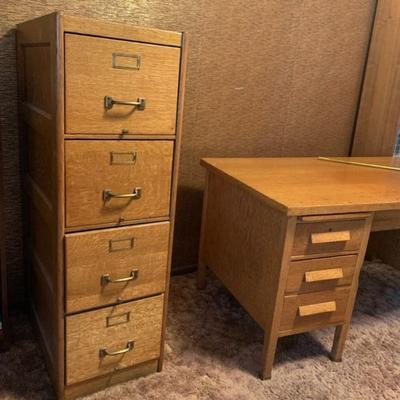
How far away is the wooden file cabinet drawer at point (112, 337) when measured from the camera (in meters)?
1.23

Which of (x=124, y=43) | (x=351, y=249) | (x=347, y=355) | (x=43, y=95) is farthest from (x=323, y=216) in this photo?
(x=43, y=95)

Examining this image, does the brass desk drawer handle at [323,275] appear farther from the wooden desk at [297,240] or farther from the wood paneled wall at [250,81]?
the wood paneled wall at [250,81]

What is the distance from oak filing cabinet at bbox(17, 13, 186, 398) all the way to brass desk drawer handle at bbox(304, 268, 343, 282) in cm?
47

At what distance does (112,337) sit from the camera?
128 centimetres

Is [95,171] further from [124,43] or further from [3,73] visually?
[3,73]

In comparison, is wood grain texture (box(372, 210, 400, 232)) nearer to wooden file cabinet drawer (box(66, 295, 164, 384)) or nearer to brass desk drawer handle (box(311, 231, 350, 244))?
brass desk drawer handle (box(311, 231, 350, 244))

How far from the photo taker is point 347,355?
5.26 ft

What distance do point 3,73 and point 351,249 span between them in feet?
4.41

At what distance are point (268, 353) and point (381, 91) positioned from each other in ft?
5.14

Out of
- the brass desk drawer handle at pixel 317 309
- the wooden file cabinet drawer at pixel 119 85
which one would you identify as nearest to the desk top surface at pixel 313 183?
the brass desk drawer handle at pixel 317 309

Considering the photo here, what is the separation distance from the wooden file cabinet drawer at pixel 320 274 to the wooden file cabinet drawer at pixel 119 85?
2.07 feet

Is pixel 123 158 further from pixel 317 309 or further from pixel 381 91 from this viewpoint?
pixel 381 91

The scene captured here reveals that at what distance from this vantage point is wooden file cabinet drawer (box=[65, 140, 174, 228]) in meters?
1.07

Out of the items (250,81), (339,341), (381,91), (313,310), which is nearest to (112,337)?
(313,310)
